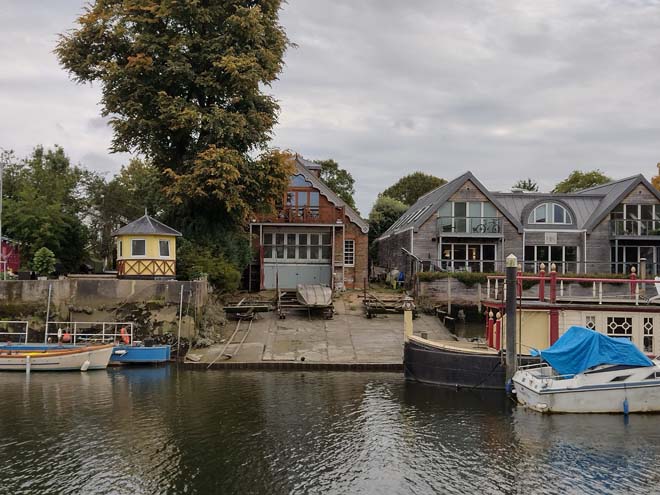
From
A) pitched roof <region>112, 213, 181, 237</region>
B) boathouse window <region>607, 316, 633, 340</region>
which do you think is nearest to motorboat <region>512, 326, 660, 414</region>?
boathouse window <region>607, 316, 633, 340</region>

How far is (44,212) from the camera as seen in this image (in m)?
34.6

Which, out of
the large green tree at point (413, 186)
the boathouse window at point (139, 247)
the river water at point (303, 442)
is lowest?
the river water at point (303, 442)

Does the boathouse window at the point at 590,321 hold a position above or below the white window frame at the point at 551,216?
below

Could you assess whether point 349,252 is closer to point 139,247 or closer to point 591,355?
point 139,247

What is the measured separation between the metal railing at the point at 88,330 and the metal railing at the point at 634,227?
30960mm

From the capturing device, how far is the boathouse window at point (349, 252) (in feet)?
131

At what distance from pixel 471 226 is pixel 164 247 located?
20260 millimetres

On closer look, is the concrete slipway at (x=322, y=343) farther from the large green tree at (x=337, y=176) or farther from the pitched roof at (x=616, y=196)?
the large green tree at (x=337, y=176)

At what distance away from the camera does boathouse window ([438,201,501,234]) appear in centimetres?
3997

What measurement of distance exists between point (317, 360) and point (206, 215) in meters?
12.6

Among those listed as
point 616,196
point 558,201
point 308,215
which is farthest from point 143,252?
point 616,196

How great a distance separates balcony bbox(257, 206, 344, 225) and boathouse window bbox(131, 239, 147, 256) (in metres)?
10.8

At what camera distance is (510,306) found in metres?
19.8

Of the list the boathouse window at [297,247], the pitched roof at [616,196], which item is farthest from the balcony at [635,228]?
the boathouse window at [297,247]
